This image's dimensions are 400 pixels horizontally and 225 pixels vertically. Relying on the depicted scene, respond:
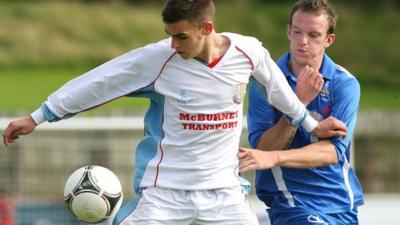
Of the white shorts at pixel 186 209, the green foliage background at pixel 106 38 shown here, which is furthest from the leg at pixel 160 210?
the green foliage background at pixel 106 38

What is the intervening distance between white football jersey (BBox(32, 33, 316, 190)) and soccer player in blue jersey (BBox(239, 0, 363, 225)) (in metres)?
0.39

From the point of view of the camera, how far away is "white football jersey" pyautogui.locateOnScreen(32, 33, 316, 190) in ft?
23.2

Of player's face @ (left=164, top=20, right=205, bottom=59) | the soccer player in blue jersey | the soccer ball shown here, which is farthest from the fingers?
the soccer player in blue jersey

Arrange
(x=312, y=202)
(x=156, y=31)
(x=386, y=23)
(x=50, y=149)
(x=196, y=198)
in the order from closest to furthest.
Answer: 1. (x=196, y=198)
2. (x=312, y=202)
3. (x=50, y=149)
4. (x=156, y=31)
5. (x=386, y=23)

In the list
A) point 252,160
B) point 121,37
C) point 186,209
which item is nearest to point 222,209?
point 186,209

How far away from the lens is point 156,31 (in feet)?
129

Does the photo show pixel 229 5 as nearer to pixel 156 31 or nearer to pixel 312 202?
pixel 156 31

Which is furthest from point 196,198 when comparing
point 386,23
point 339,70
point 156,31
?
point 386,23

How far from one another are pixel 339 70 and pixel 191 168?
129cm

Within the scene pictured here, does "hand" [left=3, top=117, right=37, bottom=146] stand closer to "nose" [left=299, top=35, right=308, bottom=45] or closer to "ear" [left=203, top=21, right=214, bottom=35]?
"ear" [left=203, top=21, right=214, bottom=35]

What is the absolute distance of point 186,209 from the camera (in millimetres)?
7039

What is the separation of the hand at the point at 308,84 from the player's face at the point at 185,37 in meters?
0.88

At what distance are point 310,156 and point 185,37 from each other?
1.15 m

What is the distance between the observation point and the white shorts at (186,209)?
277 inches
